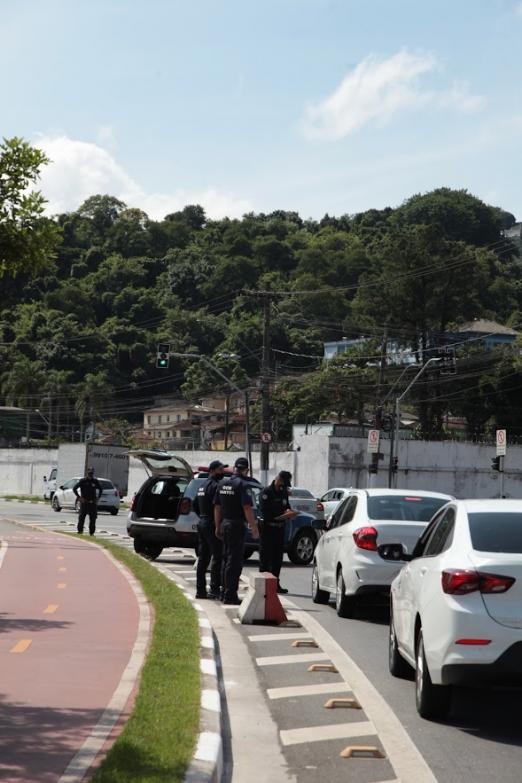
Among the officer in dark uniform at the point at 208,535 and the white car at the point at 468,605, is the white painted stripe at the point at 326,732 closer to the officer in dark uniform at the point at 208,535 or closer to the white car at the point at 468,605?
the white car at the point at 468,605

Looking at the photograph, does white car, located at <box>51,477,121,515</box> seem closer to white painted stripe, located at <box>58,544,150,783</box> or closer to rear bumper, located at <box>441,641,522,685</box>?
white painted stripe, located at <box>58,544,150,783</box>

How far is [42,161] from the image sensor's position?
43.2 ft

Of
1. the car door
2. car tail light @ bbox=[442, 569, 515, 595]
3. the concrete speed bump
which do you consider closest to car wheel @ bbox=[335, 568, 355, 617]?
the car door

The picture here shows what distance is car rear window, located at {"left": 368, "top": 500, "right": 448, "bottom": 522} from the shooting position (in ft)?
53.1

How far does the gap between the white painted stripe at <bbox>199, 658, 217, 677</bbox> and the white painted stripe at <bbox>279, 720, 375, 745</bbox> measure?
6.01ft

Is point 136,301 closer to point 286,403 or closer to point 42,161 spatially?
point 286,403

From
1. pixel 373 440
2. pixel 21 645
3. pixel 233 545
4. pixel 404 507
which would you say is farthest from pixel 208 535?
pixel 373 440

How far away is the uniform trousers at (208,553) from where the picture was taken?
17453 mm

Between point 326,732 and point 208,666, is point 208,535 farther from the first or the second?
point 326,732

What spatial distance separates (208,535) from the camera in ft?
57.3

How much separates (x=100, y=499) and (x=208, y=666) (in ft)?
140

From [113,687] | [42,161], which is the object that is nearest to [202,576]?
[42,161]

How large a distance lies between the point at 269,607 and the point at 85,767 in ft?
27.0

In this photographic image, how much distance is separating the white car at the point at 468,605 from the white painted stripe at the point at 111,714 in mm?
2162
